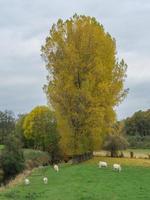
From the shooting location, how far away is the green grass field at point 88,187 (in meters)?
27.0

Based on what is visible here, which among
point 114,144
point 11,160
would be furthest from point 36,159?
point 11,160

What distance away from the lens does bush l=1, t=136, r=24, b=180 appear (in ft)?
189

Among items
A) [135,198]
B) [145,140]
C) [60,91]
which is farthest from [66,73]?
[145,140]

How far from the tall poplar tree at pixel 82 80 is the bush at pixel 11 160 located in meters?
7.91

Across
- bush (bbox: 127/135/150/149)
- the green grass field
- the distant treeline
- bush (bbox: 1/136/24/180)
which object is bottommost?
the green grass field

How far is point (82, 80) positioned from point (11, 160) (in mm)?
13567

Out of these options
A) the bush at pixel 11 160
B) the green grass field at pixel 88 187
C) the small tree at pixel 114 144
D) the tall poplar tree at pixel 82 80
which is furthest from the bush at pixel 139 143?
the green grass field at pixel 88 187

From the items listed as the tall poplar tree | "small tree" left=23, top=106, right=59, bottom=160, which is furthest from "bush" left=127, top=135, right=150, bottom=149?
the tall poplar tree

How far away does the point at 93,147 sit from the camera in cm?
5253

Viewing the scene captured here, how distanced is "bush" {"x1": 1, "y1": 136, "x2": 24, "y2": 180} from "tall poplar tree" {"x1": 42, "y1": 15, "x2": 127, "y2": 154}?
7.91m

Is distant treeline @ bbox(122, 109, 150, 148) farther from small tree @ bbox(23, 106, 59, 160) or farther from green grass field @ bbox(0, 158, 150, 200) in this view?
green grass field @ bbox(0, 158, 150, 200)

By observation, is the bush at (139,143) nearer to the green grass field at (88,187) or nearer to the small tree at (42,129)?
the small tree at (42,129)

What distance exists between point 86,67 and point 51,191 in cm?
2358

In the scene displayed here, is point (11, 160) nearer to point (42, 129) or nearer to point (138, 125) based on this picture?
point (42, 129)
